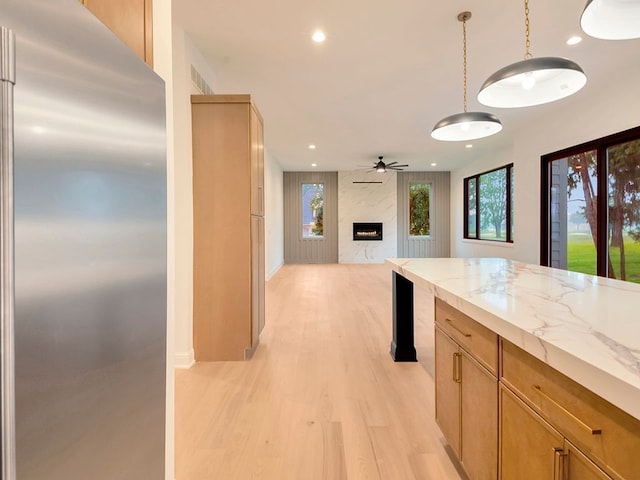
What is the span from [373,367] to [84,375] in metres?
2.36

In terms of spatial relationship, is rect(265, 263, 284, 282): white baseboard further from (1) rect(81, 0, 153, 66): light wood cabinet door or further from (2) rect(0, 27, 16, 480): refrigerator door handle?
(2) rect(0, 27, 16, 480): refrigerator door handle

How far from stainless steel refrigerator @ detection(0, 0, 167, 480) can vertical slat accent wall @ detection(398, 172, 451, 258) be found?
9720mm

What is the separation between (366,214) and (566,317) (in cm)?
909

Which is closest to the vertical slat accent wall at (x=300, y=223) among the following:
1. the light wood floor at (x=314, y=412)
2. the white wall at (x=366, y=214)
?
the white wall at (x=366, y=214)

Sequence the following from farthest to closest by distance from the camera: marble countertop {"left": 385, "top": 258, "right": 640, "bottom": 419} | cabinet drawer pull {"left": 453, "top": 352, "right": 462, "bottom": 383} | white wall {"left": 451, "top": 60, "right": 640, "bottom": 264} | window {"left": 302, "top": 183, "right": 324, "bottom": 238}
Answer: window {"left": 302, "top": 183, "right": 324, "bottom": 238} → white wall {"left": 451, "top": 60, "right": 640, "bottom": 264} → cabinet drawer pull {"left": 453, "top": 352, "right": 462, "bottom": 383} → marble countertop {"left": 385, "top": 258, "right": 640, "bottom": 419}

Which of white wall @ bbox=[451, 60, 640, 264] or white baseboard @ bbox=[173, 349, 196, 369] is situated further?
white wall @ bbox=[451, 60, 640, 264]

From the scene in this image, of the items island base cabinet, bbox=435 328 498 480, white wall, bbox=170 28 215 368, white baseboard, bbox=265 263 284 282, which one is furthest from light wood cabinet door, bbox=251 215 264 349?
white baseboard, bbox=265 263 284 282

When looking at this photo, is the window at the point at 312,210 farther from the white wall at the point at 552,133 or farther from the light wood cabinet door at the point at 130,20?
the light wood cabinet door at the point at 130,20

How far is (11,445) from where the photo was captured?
559mm

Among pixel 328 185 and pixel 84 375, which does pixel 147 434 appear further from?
pixel 328 185

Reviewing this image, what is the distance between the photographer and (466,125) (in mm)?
2385

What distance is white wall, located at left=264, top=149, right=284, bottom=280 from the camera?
22.5ft

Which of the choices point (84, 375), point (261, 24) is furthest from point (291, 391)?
point (261, 24)

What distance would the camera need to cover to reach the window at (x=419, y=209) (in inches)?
404
